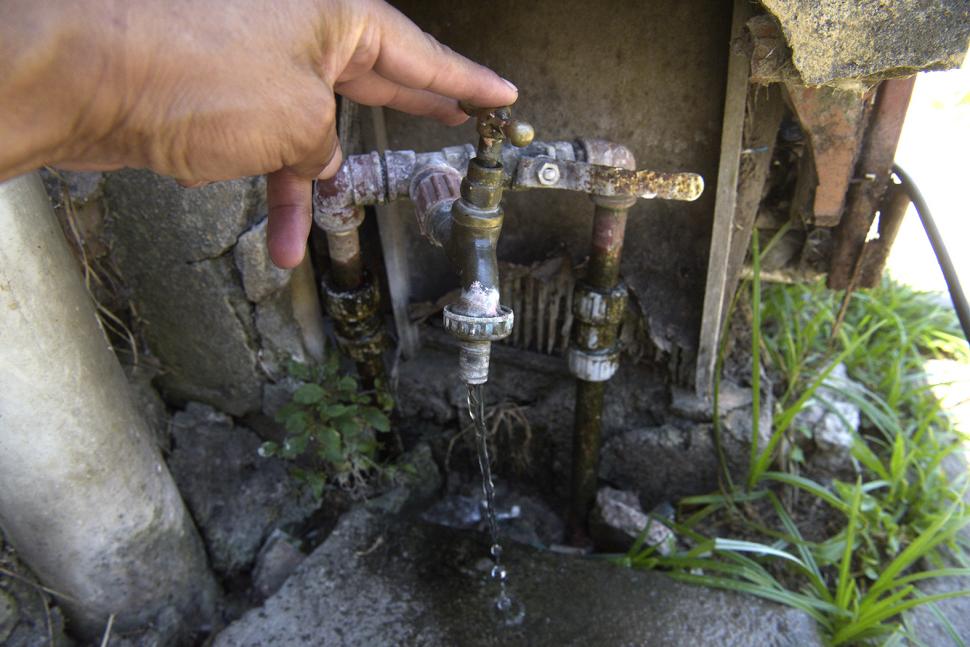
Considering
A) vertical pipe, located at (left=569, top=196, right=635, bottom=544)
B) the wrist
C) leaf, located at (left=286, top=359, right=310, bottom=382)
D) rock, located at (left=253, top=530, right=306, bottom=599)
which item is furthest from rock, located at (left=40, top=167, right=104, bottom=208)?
vertical pipe, located at (left=569, top=196, right=635, bottom=544)

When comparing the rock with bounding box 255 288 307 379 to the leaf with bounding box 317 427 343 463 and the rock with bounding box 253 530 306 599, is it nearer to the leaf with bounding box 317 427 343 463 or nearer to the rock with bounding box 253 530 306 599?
the leaf with bounding box 317 427 343 463

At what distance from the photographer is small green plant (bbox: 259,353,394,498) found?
157cm

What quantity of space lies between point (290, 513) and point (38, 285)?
2.91ft

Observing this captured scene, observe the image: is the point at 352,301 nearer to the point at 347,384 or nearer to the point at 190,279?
the point at 347,384

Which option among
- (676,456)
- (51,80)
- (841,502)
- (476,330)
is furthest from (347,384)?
(841,502)

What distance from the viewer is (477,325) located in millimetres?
1027

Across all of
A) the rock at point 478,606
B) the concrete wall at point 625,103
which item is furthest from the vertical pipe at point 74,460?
the concrete wall at point 625,103

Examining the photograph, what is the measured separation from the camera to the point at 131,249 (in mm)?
1565

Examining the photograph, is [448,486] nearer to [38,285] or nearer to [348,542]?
[348,542]

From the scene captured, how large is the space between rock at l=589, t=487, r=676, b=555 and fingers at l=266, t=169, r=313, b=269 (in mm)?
1067

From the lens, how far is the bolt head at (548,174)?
1229mm

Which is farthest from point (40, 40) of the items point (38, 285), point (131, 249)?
point (131, 249)

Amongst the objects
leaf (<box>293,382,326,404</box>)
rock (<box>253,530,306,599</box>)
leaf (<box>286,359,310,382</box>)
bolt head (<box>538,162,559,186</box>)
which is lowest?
rock (<box>253,530,306,599</box>)

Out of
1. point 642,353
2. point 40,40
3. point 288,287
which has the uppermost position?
point 40,40
